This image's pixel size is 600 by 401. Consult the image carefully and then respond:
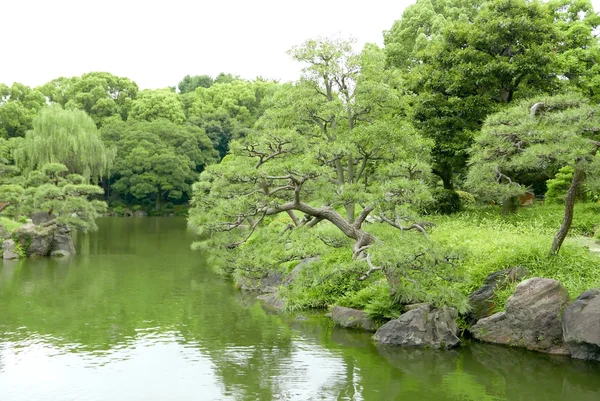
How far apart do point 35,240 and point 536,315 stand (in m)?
18.4

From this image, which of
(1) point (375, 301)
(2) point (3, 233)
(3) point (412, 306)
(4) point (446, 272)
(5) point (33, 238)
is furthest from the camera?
(2) point (3, 233)

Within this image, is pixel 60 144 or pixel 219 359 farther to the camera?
pixel 60 144

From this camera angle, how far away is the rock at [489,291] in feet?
35.2

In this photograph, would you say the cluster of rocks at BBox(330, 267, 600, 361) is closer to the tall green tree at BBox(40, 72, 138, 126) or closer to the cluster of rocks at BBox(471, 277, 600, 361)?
the cluster of rocks at BBox(471, 277, 600, 361)

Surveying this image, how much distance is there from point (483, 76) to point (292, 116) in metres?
6.51

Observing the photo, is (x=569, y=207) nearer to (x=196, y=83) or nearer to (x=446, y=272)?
(x=446, y=272)

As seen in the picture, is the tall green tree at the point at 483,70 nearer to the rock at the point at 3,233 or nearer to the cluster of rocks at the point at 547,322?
the cluster of rocks at the point at 547,322

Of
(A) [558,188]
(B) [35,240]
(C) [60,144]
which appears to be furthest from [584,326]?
(C) [60,144]

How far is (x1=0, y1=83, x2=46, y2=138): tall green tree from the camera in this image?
42.8 m

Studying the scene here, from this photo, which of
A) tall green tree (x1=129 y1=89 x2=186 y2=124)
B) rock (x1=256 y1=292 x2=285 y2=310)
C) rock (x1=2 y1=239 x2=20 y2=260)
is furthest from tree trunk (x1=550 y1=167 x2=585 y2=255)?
tall green tree (x1=129 y1=89 x2=186 y2=124)

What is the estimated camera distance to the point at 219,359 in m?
9.62

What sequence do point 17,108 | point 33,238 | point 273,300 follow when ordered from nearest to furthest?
point 273,300 → point 33,238 → point 17,108

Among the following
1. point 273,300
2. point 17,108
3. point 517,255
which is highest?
point 17,108

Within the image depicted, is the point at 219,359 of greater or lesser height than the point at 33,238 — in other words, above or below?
below
